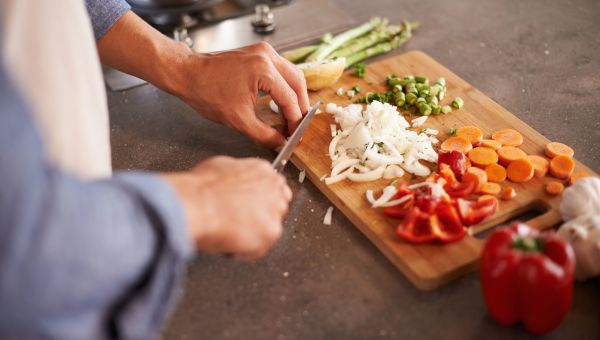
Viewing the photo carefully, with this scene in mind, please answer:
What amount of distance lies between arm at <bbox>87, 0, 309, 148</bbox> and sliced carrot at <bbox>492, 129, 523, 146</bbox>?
46 centimetres

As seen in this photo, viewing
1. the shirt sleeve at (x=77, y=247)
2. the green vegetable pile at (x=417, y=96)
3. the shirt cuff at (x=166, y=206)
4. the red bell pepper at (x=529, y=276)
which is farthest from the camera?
the green vegetable pile at (x=417, y=96)

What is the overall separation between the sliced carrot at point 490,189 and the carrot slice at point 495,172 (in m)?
0.03

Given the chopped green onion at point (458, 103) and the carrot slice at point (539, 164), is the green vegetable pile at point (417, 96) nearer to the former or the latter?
the chopped green onion at point (458, 103)

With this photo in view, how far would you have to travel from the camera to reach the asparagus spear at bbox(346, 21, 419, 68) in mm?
Answer: 1887

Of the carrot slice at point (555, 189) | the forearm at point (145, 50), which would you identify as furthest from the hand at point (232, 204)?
the carrot slice at point (555, 189)

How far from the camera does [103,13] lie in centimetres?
148

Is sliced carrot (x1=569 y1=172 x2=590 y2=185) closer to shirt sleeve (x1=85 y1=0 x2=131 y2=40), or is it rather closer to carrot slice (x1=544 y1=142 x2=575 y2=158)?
carrot slice (x1=544 y1=142 x2=575 y2=158)

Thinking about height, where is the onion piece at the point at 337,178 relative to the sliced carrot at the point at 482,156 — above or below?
below

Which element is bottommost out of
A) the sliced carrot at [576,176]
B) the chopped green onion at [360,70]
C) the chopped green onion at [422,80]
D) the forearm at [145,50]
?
the chopped green onion at [360,70]

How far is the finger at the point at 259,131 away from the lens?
1.50 metres

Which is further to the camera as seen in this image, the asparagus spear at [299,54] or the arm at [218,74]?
the asparagus spear at [299,54]

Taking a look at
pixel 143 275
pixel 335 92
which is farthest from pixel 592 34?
pixel 143 275

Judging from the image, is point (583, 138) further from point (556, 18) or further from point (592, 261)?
point (556, 18)

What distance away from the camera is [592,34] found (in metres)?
2.02
